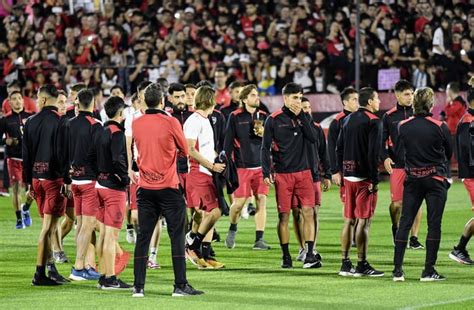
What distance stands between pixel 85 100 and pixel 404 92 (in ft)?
16.2

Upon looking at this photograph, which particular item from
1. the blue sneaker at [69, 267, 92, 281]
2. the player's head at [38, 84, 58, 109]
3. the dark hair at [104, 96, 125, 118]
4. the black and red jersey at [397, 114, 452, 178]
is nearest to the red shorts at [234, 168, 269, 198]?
the blue sneaker at [69, 267, 92, 281]

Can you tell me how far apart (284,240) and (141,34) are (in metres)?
20.4

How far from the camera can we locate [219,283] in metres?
14.9

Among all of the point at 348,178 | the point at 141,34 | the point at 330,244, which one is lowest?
the point at 330,244

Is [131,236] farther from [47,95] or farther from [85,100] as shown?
[85,100]

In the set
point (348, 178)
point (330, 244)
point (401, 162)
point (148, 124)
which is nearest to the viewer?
point (148, 124)

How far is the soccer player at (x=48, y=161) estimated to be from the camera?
598 inches

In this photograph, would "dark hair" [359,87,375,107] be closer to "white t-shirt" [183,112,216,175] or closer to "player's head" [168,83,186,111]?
"white t-shirt" [183,112,216,175]

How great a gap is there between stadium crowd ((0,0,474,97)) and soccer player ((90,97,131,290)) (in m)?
17.4

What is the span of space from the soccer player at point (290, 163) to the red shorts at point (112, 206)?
9.18 feet

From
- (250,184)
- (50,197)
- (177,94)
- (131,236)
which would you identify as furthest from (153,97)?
(131,236)

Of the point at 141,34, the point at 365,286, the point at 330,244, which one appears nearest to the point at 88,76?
the point at 141,34

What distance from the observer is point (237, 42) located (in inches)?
1353

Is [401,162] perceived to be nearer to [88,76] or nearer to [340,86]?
[340,86]
